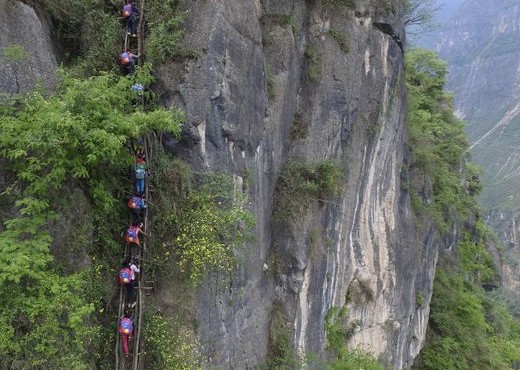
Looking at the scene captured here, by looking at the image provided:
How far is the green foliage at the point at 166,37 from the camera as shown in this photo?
8.67 meters

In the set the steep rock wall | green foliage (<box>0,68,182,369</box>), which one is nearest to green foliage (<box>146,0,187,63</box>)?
the steep rock wall

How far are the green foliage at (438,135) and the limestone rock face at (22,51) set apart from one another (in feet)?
49.1

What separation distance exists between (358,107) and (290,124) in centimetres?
259

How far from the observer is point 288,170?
1127 centimetres

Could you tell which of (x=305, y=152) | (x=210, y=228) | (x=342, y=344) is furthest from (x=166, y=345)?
(x=342, y=344)

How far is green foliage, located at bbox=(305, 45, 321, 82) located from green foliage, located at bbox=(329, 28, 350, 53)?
2.79 ft

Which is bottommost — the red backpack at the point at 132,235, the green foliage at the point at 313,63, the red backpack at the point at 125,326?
the red backpack at the point at 125,326

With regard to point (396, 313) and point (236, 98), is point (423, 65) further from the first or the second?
point (236, 98)

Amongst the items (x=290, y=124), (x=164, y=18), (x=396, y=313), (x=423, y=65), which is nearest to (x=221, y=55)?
(x=164, y=18)

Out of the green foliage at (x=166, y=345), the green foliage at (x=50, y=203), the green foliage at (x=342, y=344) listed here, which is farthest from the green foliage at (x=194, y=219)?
the green foliage at (x=342, y=344)

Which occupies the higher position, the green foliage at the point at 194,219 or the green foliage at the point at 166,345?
the green foliage at the point at 194,219

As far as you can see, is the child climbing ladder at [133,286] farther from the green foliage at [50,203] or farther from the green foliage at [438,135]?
the green foliage at [438,135]

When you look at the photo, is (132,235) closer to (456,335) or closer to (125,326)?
(125,326)

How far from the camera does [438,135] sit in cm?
2586
